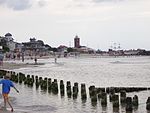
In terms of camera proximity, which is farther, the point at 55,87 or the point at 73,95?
the point at 55,87

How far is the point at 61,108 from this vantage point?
24625 millimetres

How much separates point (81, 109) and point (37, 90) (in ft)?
38.8

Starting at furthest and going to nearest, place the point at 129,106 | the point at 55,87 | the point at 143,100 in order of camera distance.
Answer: the point at 55,87
the point at 143,100
the point at 129,106

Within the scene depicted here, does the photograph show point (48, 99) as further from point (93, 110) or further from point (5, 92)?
point (5, 92)

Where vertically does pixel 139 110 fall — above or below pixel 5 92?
below

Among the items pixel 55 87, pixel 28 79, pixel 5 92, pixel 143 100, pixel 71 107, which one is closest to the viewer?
pixel 5 92

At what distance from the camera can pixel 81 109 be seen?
2442 cm

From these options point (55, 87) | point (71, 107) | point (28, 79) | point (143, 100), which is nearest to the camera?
point (71, 107)

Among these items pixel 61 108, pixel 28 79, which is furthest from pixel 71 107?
pixel 28 79

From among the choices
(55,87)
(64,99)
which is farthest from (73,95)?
(55,87)

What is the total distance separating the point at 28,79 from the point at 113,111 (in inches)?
753

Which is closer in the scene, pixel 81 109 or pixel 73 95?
pixel 81 109

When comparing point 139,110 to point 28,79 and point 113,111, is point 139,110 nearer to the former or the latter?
point 113,111

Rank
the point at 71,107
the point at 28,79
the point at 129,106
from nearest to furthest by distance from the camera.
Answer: the point at 129,106, the point at 71,107, the point at 28,79
